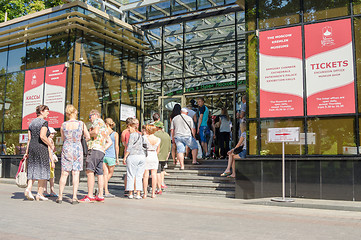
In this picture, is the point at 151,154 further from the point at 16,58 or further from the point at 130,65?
the point at 16,58

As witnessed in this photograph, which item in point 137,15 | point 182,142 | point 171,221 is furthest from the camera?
point 137,15

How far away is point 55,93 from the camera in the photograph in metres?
15.0

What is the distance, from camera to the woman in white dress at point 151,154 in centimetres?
953

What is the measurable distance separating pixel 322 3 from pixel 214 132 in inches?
248

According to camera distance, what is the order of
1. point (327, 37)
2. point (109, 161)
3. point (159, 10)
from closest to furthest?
point (109, 161) < point (327, 37) < point (159, 10)

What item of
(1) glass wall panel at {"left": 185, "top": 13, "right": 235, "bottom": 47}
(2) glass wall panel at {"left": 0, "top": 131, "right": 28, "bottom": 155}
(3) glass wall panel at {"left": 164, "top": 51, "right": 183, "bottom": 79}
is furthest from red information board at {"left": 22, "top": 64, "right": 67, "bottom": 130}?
(1) glass wall panel at {"left": 185, "top": 13, "right": 235, "bottom": 47}

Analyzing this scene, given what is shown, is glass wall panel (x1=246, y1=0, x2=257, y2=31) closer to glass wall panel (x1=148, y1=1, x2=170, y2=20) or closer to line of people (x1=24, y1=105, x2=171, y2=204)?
line of people (x1=24, y1=105, x2=171, y2=204)

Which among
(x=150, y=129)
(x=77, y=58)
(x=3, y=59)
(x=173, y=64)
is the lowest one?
(x=150, y=129)

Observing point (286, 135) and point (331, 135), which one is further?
point (331, 135)

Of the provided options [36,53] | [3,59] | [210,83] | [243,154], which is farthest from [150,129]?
[3,59]

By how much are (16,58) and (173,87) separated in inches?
265

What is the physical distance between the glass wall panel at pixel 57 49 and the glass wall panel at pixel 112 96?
1956 millimetres

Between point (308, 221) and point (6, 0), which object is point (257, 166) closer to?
point (308, 221)

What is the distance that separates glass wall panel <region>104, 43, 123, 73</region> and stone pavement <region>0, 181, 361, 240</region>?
9104 millimetres
